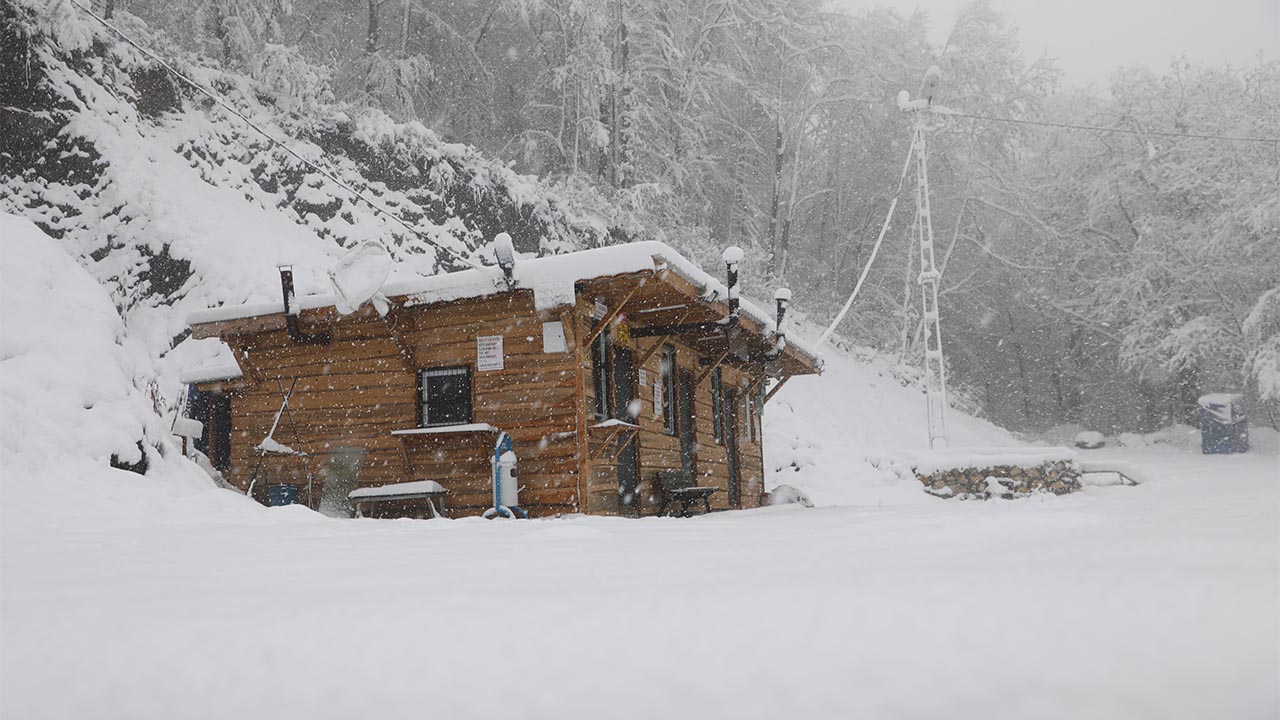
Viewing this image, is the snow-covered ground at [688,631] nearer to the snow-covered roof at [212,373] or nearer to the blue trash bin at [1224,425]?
the snow-covered roof at [212,373]

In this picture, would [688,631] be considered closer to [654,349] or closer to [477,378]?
[477,378]

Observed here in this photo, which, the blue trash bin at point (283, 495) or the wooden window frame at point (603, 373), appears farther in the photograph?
the wooden window frame at point (603, 373)

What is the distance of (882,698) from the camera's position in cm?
102

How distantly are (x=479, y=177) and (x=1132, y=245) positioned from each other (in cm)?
2361

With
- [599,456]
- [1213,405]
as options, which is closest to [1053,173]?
[1213,405]

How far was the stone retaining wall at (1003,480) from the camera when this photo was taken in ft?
57.4

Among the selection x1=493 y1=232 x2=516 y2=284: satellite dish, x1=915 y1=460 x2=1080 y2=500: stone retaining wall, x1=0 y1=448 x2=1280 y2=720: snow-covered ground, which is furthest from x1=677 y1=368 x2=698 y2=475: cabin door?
x1=0 y1=448 x2=1280 y2=720: snow-covered ground

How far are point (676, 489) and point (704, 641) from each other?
31.2ft

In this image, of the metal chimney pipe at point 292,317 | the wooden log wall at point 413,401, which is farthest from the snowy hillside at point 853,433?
the metal chimney pipe at point 292,317

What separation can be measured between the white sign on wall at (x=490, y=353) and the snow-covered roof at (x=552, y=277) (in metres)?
0.55

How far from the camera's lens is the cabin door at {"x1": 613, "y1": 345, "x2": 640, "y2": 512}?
10555 millimetres

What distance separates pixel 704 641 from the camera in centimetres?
123

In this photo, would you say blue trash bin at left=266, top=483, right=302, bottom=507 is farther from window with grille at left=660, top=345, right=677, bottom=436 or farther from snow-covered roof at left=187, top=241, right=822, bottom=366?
window with grille at left=660, top=345, right=677, bottom=436

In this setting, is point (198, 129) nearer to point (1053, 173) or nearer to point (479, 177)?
point (479, 177)
